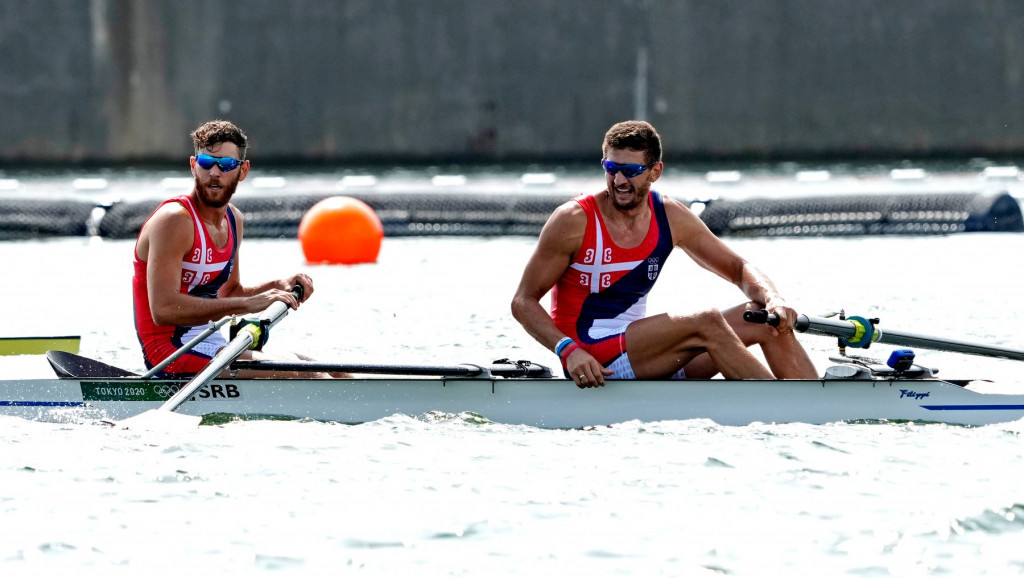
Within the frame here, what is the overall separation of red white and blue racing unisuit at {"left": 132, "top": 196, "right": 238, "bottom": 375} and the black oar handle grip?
2.37 m

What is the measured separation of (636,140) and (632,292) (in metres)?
0.76

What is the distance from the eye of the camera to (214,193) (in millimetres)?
6176

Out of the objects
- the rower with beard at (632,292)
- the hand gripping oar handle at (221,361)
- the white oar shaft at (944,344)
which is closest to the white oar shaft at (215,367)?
the hand gripping oar handle at (221,361)

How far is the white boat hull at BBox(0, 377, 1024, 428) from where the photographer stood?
6164mm

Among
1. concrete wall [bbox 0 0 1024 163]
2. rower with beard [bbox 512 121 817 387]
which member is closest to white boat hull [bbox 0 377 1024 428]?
rower with beard [bbox 512 121 817 387]

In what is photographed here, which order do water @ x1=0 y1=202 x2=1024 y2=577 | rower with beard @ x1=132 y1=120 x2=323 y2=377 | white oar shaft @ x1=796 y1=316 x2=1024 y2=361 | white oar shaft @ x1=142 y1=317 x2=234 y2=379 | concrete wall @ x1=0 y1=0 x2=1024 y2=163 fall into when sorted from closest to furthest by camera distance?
water @ x1=0 y1=202 x2=1024 y2=577, rower with beard @ x1=132 y1=120 x2=323 y2=377, white oar shaft @ x1=142 y1=317 x2=234 y2=379, white oar shaft @ x1=796 y1=316 x2=1024 y2=361, concrete wall @ x1=0 y1=0 x2=1024 y2=163

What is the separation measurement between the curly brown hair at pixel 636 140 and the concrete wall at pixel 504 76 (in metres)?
19.3

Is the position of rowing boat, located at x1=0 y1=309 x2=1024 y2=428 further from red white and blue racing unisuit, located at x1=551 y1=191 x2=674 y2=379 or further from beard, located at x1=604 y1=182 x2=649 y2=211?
beard, located at x1=604 y1=182 x2=649 y2=211

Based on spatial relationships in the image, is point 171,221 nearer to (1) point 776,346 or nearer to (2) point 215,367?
(2) point 215,367

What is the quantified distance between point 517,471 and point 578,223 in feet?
3.96

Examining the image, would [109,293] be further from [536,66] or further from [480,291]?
[536,66]

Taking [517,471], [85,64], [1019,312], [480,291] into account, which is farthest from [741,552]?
[85,64]

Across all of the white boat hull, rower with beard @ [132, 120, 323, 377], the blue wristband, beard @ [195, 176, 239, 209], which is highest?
beard @ [195, 176, 239, 209]

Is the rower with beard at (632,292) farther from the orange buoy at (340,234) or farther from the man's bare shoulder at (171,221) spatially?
the orange buoy at (340,234)
